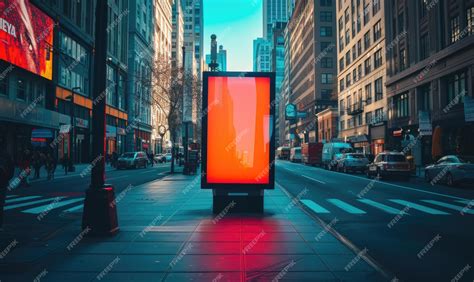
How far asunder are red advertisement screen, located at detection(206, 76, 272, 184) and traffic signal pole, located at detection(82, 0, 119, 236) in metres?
3.22

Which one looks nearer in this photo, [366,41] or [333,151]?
[333,151]

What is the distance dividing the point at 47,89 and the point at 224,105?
34.7 m

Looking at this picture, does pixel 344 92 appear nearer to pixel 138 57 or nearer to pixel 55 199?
pixel 138 57

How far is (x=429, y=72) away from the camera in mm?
37406

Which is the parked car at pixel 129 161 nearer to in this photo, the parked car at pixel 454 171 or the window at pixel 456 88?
the parked car at pixel 454 171

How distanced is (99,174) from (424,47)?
40.0m

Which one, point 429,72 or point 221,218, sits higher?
point 429,72

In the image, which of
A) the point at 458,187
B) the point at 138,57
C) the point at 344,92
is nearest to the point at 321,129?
the point at 344,92

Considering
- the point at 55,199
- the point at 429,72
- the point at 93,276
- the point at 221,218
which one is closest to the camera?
the point at 93,276

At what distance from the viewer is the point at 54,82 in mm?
39281

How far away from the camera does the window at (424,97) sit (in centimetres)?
3878

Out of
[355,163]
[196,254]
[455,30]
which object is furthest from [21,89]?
[455,30]

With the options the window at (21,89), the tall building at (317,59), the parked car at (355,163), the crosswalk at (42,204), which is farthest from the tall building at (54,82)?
the tall building at (317,59)

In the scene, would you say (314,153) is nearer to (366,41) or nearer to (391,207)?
(366,41)
